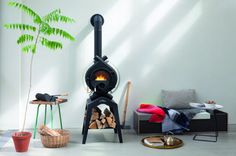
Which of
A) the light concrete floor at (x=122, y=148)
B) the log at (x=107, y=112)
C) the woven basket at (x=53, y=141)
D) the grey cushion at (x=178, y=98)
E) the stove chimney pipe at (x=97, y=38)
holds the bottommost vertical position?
the light concrete floor at (x=122, y=148)

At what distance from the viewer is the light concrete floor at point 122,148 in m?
3.78

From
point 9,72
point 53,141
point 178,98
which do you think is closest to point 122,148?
point 53,141

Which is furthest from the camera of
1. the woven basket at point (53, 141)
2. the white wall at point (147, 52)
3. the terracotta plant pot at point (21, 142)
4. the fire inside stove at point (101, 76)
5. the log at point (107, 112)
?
the white wall at point (147, 52)

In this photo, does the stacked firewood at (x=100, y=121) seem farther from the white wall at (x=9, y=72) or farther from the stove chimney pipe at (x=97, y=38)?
the white wall at (x=9, y=72)

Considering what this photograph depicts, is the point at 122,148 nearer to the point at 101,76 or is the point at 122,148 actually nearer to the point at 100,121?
the point at 100,121

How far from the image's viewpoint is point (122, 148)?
402 centimetres

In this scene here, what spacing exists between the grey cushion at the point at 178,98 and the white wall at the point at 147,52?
17 centimetres

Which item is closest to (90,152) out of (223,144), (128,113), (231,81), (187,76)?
(128,113)

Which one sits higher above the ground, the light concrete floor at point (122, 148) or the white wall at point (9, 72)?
the white wall at point (9, 72)

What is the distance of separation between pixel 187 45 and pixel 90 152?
108 inches

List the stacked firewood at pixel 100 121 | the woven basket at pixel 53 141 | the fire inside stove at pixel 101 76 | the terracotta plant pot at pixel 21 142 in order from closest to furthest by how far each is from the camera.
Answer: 1. the terracotta plant pot at pixel 21 142
2. the woven basket at pixel 53 141
3. the fire inside stove at pixel 101 76
4. the stacked firewood at pixel 100 121

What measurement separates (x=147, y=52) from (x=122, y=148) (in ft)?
6.48

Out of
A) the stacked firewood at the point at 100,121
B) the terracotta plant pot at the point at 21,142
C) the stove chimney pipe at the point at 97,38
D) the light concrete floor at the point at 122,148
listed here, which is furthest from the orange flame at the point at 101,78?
the terracotta plant pot at the point at 21,142

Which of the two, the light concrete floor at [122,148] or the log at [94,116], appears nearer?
the light concrete floor at [122,148]
